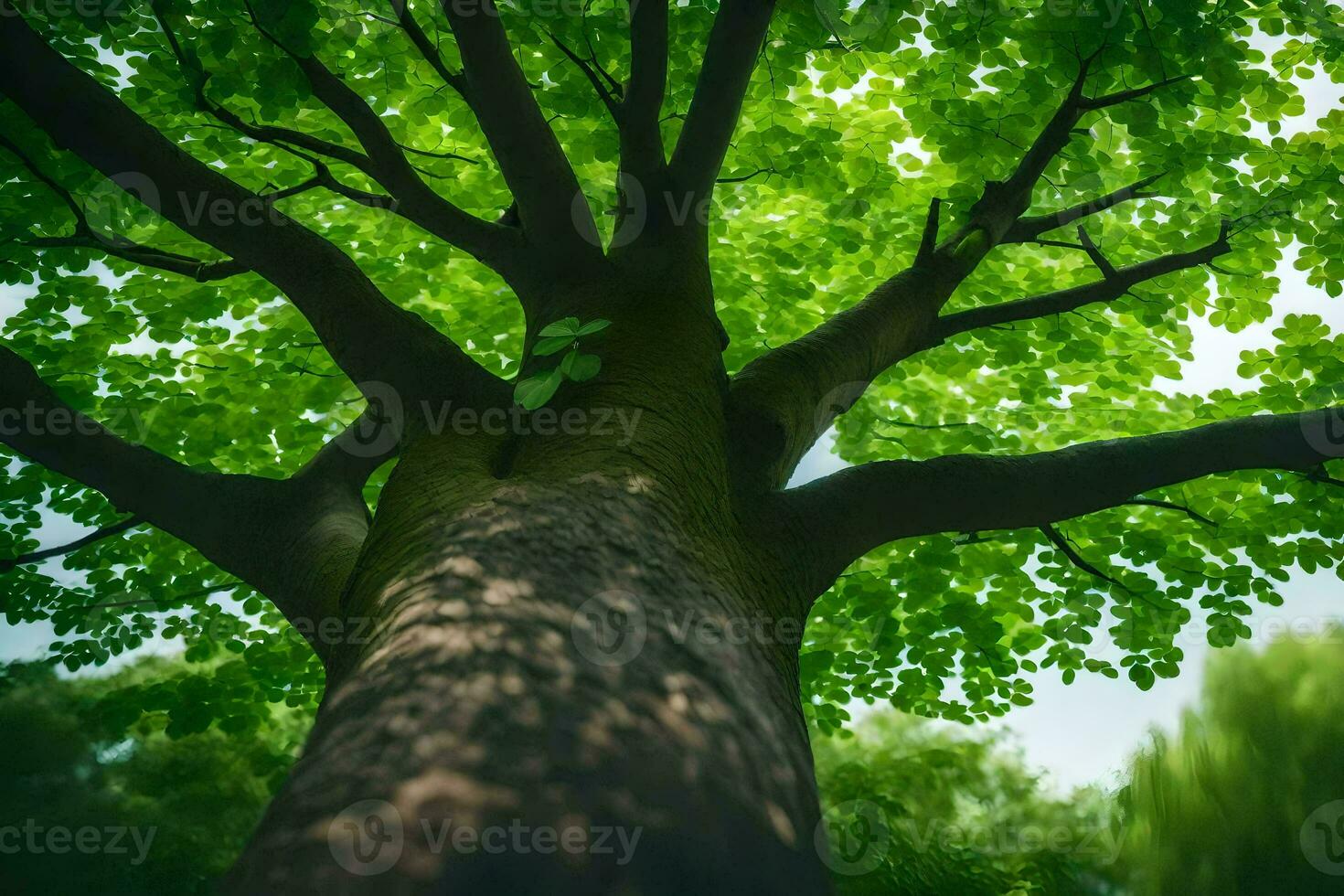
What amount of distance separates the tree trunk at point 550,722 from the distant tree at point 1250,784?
707 centimetres

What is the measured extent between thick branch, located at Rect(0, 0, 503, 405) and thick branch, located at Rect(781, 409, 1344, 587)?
4.67 ft

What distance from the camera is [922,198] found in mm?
6090

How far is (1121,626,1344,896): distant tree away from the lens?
7617 mm

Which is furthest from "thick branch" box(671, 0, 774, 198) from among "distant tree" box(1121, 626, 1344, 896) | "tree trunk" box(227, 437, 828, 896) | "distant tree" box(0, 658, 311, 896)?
"distant tree" box(1121, 626, 1344, 896)

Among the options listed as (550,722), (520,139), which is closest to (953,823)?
(520,139)

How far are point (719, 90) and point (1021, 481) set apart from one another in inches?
77.0

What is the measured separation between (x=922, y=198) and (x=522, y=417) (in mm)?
3699

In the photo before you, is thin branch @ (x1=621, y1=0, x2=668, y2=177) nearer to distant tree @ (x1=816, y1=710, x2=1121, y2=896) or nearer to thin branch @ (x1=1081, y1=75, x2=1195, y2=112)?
thin branch @ (x1=1081, y1=75, x2=1195, y2=112)

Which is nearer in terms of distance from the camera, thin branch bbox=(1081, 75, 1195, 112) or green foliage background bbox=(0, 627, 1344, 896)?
thin branch bbox=(1081, 75, 1195, 112)

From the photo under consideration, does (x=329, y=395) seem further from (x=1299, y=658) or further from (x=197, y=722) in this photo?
(x=1299, y=658)

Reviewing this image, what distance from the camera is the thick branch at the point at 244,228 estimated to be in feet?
10.7

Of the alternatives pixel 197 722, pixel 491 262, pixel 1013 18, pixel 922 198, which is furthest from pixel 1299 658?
Result: pixel 197 722

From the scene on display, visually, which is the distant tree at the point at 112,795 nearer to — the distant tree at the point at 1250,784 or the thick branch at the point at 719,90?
the thick branch at the point at 719,90

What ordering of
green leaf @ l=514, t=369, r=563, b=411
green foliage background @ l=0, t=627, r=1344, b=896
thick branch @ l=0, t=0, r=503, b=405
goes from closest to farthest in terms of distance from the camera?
1. green leaf @ l=514, t=369, r=563, b=411
2. thick branch @ l=0, t=0, r=503, b=405
3. green foliage background @ l=0, t=627, r=1344, b=896
